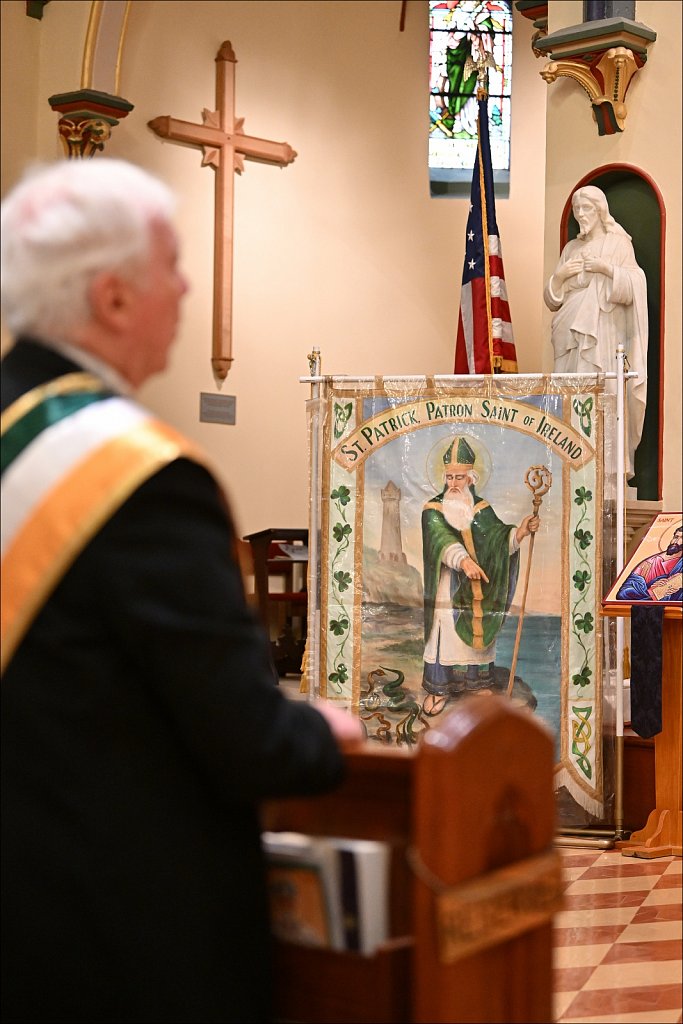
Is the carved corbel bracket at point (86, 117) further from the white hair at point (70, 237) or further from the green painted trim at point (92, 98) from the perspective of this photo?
the white hair at point (70, 237)

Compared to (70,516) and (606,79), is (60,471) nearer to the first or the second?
(70,516)

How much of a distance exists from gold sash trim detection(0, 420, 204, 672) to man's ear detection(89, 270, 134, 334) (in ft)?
0.46

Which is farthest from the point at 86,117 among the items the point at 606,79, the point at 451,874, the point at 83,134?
the point at 451,874

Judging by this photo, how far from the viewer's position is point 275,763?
1.50 metres

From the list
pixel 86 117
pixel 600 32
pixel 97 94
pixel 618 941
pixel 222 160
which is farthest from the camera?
pixel 222 160

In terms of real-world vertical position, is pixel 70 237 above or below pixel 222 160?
below

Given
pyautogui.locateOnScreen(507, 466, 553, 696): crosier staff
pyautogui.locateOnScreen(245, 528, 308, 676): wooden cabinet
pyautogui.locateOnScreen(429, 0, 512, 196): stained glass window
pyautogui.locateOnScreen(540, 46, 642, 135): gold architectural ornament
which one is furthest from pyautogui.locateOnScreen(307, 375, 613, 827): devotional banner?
pyautogui.locateOnScreen(429, 0, 512, 196): stained glass window

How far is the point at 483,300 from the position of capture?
7.33 m

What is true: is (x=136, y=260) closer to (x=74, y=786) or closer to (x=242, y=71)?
(x=74, y=786)

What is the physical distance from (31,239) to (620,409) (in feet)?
13.9

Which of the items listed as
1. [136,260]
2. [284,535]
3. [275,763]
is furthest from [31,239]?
[284,535]

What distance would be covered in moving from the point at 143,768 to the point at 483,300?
6.05 metres

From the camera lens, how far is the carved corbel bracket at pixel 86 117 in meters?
10.5

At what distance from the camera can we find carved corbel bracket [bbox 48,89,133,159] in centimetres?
1046
